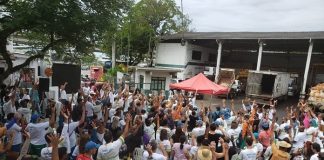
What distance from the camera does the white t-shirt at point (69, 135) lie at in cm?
633

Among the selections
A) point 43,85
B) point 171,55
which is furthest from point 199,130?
point 171,55

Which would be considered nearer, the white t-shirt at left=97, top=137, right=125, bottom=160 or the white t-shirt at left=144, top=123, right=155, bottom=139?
the white t-shirt at left=97, top=137, right=125, bottom=160

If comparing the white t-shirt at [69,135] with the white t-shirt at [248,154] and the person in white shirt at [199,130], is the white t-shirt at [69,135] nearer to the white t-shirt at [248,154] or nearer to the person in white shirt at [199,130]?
the person in white shirt at [199,130]

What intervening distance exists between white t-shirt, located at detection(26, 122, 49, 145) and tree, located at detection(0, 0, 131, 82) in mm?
2613

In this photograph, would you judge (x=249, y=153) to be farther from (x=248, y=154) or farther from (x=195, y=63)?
(x=195, y=63)

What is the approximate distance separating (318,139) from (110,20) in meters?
6.70

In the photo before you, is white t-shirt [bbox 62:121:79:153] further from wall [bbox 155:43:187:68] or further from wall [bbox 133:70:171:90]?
wall [bbox 155:43:187:68]

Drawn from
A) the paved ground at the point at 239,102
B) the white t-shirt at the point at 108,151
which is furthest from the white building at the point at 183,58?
the white t-shirt at the point at 108,151

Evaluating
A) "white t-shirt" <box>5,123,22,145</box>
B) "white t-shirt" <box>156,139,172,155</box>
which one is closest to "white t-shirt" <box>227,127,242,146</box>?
"white t-shirt" <box>156,139,172,155</box>

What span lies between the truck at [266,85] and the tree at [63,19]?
17936 mm

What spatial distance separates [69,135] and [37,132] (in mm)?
722

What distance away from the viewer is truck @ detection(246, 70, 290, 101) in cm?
2459

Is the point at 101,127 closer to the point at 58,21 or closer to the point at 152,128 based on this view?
the point at 152,128

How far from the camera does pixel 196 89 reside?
12.8 metres
